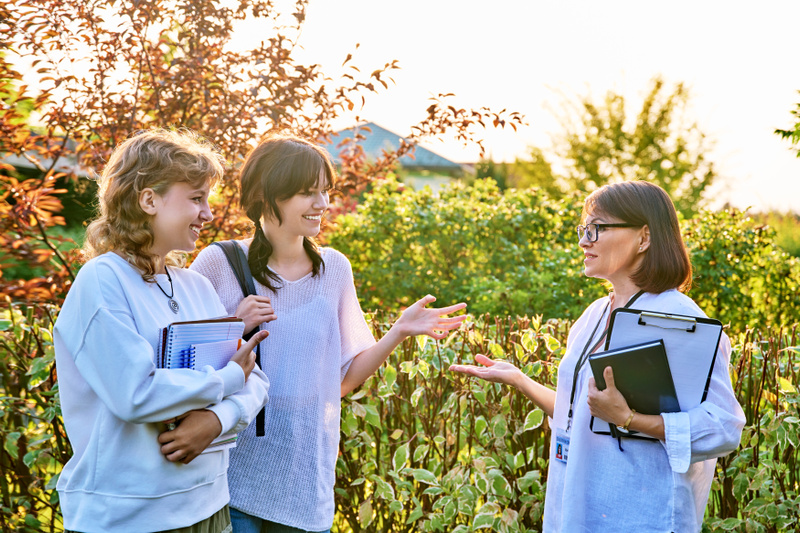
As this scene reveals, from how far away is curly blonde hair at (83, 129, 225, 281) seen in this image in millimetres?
2012

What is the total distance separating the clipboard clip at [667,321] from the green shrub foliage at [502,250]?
499 centimetres

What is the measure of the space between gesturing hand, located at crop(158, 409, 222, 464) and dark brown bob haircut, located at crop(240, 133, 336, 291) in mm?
642

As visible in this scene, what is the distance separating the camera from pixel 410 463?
11.1ft

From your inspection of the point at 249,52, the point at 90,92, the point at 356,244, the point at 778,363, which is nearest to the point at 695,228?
the point at 356,244

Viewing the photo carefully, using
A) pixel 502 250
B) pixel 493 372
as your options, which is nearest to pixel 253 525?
pixel 493 372

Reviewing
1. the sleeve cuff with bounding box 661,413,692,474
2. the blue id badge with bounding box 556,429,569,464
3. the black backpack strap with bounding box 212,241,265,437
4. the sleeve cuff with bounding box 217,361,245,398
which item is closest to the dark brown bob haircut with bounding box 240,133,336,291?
the black backpack strap with bounding box 212,241,265,437

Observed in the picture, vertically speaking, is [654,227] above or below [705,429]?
above

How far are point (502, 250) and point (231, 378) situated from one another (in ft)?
19.3

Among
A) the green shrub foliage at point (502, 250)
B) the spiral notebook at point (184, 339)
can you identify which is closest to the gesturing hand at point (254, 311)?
the spiral notebook at point (184, 339)

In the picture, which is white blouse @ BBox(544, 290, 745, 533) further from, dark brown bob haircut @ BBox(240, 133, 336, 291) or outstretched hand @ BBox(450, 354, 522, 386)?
dark brown bob haircut @ BBox(240, 133, 336, 291)

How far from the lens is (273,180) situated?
96.4 inches

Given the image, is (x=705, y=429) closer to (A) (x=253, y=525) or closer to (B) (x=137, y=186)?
(A) (x=253, y=525)

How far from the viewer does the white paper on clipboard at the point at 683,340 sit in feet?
6.70

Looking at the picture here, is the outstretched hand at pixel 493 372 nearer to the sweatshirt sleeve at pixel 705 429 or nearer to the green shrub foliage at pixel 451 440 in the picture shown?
the green shrub foliage at pixel 451 440
